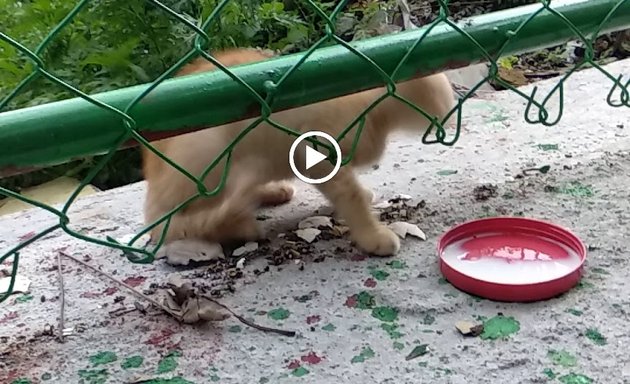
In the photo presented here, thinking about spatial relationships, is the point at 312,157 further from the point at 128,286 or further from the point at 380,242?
the point at 128,286

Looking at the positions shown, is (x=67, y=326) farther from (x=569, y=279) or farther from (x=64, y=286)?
(x=569, y=279)

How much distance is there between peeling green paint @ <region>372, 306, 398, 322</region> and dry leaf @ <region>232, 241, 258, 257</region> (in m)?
0.33

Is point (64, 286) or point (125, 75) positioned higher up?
point (125, 75)

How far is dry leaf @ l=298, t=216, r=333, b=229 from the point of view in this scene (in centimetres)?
176

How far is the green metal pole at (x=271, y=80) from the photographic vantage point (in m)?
1.11

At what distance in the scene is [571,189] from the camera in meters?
1.83

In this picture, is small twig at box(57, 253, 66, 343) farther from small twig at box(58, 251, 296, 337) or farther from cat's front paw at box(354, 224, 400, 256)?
cat's front paw at box(354, 224, 400, 256)

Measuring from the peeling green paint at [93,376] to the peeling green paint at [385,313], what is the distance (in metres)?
0.43

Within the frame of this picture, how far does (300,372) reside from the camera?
125 cm

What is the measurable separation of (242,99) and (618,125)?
1.23 metres

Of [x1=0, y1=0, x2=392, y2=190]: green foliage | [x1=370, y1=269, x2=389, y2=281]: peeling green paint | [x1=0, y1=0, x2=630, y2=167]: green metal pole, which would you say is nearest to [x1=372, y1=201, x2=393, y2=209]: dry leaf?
[x1=370, y1=269, x2=389, y2=281]: peeling green paint

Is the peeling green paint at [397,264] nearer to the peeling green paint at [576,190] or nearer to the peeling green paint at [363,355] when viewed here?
the peeling green paint at [363,355]

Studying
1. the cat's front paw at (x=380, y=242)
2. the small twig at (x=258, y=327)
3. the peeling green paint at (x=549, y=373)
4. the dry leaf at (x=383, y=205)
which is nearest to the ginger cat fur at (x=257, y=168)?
the cat's front paw at (x=380, y=242)

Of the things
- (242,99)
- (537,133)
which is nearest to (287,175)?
(242,99)
